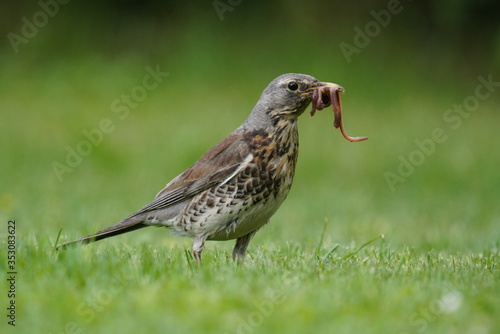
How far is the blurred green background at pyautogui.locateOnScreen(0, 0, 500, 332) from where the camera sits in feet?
35.0

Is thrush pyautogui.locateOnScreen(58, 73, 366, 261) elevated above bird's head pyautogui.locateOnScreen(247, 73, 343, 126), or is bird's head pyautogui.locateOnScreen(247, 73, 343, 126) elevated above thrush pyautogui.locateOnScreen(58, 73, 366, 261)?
bird's head pyautogui.locateOnScreen(247, 73, 343, 126)

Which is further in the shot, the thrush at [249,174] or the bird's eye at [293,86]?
the bird's eye at [293,86]

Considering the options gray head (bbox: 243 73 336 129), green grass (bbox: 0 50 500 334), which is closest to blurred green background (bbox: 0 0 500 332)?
green grass (bbox: 0 50 500 334)

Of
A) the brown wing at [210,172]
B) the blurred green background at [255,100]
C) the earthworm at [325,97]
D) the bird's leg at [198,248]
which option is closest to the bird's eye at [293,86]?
the earthworm at [325,97]

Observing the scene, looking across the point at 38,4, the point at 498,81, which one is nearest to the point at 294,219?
the point at 498,81

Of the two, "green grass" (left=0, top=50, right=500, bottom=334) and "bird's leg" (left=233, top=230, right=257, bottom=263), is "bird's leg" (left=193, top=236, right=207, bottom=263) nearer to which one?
"green grass" (left=0, top=50, right=500, bottom=334)

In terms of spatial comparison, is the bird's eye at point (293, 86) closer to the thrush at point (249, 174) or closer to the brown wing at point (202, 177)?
the thrush at point (249, 174)

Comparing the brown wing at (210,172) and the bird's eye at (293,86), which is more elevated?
the bird's eye at (293,86)

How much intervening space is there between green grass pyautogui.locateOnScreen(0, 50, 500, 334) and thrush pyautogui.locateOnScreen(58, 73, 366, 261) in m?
0.26

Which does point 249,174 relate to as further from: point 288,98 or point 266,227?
point 266,227

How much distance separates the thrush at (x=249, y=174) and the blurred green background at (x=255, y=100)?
2570 mm

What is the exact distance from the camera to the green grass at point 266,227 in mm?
4195

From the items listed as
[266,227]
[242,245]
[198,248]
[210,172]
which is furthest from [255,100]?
[198,248]

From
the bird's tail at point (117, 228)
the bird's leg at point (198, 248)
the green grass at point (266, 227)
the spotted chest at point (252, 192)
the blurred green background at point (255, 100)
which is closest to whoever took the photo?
the green grass at point (266, 227)
